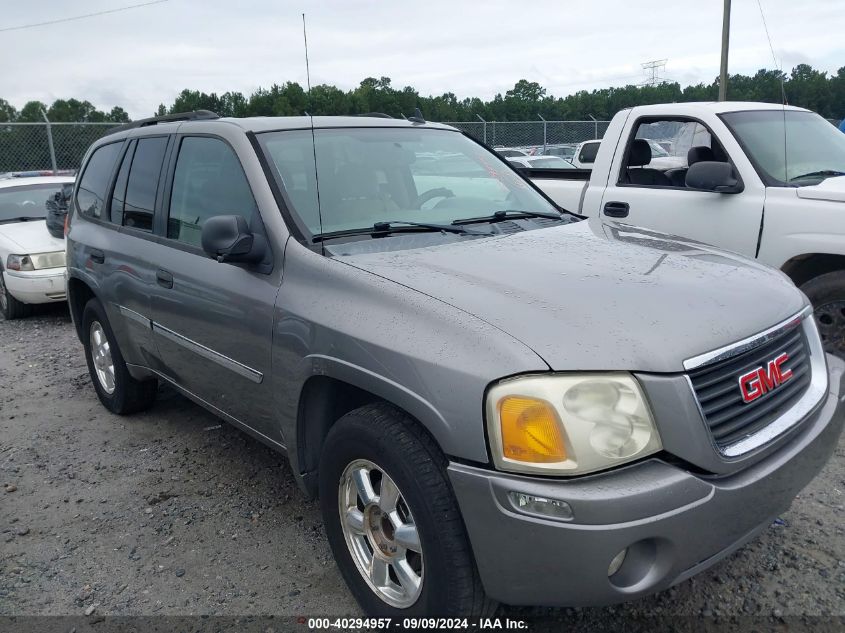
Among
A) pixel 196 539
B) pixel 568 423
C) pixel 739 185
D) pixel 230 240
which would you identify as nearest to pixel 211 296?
pixel 230 240

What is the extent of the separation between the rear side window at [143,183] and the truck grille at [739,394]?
9.64 feet

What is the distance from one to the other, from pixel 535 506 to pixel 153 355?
2709mm

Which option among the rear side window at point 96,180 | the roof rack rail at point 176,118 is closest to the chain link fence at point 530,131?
the rear side window at point 96,180

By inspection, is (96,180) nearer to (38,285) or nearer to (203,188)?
(203,188)

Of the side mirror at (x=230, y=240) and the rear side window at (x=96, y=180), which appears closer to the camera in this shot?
the side mirror at (x=230, y=240)

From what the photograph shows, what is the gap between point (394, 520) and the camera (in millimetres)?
2396

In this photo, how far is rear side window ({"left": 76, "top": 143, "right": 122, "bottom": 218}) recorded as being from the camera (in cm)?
459

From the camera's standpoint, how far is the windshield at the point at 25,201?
8.59 metres

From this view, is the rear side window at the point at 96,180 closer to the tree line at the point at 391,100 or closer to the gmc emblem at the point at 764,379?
the tree line at the point at 391,100

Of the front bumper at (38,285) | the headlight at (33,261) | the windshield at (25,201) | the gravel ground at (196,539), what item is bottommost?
the gravel ground at (196,539)

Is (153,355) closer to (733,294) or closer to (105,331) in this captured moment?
(105,331)

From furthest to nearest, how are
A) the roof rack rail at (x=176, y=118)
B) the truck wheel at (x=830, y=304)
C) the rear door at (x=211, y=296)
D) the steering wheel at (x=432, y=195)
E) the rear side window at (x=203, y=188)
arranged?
the truck wheel at (x=830, y=304)
the roof rack rail at (x=176, y=118)
the steering wheel at (x=432, y=195)
the rear side window at (x=203, y=188)
the rear door at (x=211, y=296)

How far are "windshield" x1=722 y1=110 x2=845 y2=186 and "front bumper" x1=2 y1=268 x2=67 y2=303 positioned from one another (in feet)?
21.3

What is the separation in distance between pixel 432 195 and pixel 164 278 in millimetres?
1388
